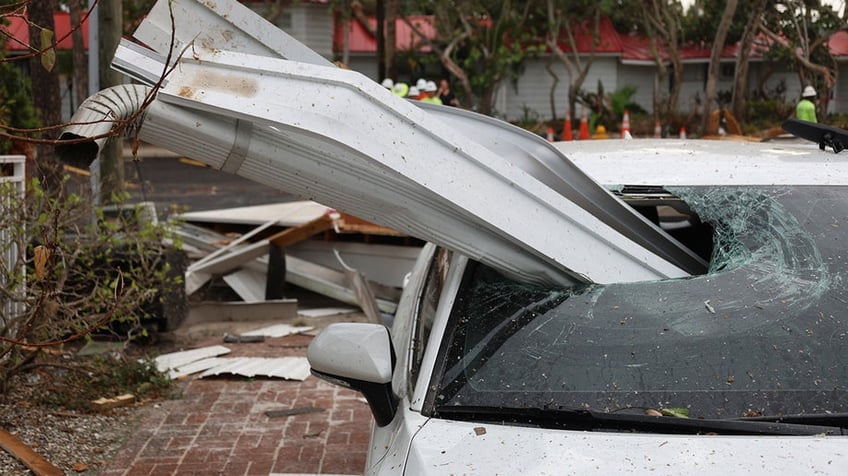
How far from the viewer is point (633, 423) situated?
281 centimetres

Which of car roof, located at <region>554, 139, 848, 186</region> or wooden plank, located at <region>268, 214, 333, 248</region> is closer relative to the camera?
car roof, located at <region>554, 139, 848, 186</region>

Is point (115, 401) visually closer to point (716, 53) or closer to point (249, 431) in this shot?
point (249, 431)

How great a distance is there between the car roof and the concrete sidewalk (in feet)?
8.07

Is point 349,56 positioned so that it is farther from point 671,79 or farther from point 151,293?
point 151,293

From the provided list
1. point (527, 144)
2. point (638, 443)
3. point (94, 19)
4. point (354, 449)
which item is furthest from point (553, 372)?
point (94, 19)

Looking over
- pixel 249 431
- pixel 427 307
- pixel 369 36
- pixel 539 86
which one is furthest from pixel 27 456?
pixel 539 86

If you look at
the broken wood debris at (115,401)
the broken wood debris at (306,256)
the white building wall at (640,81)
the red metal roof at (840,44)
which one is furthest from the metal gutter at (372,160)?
the white building wall at (640,81)

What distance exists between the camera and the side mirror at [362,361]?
3.17 meters

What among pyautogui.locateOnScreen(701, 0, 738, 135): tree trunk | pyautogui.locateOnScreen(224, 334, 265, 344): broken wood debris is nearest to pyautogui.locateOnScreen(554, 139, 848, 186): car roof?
pyautogui.locateOnScreen(224, 334, 265, 344): broken wood debris

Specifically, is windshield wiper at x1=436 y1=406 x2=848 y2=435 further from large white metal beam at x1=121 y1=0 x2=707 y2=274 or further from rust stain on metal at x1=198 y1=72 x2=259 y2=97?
rust stain on metal at x1=198 y1=72 x2=259 y2=97

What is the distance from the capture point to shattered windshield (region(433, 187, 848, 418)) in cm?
293

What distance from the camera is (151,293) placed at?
7008 millimetres

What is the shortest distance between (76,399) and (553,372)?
4.40 m

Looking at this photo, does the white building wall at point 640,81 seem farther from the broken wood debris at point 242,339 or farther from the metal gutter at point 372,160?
the metal gutter at point 372,160
